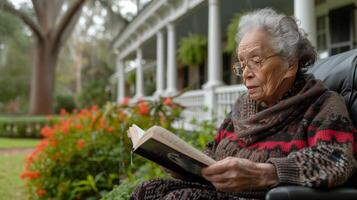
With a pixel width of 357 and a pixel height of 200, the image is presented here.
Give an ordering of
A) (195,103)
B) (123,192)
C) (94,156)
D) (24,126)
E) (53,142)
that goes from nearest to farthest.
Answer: (123,192)
(94,156)
(53,142)
(195,103)
(24,126)

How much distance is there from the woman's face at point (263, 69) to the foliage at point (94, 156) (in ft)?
7.54

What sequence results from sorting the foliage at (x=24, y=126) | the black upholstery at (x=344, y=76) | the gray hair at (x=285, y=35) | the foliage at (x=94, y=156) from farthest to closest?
the foliage at (x=24, y=126) < the foliage at (x=94, y=156) < the black upholstery at (x=344, y=76) < the gray hair at (x=285, y=35)

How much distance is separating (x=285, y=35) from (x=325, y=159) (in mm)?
577

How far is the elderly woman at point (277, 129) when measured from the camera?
1724mm

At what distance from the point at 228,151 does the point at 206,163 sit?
0.49 m

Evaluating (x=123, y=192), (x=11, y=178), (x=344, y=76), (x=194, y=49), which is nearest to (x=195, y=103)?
(x=194, y=49)

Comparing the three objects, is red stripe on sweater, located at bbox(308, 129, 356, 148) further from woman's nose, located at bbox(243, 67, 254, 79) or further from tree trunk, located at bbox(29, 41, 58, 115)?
tree trunk, located at bbox(29, 41, 58, 115)

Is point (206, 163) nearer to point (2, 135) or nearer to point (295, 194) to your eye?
point (295, 194)

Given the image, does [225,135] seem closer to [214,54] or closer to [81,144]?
[81,144]

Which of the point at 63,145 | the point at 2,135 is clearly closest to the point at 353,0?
the point at 63,145

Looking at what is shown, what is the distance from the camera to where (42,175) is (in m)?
4.78

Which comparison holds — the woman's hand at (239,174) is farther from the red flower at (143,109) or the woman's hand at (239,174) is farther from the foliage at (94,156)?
the red flower at (143,109)

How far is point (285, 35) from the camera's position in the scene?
6.59 ft

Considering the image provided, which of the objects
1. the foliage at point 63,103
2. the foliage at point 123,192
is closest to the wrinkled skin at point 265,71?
the foliage at point 123,192
